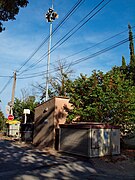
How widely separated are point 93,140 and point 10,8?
883 cm

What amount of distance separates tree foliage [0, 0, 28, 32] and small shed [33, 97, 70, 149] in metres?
9.97

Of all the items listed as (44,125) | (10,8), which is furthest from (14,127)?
(10,8)

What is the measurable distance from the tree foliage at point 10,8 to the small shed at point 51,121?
9.97m

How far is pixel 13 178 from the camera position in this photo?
8.57 m

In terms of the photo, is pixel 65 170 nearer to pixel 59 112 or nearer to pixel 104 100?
pixel 104 100

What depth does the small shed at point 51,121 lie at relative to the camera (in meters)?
18.6

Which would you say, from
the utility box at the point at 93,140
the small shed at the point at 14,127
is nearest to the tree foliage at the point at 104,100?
the utility box at the point at 93,140

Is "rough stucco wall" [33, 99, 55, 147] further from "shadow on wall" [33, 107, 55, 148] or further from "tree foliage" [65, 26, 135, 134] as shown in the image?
"tree foliage" [65, 26, 135, 134]

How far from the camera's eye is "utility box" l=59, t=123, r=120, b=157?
47.4 feet

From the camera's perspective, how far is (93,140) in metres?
14.5

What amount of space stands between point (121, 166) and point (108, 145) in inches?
120

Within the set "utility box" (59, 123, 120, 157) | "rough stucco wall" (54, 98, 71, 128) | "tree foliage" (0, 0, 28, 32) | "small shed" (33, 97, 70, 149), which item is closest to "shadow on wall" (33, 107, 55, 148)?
"small shed" (33, 97, 70, 149)

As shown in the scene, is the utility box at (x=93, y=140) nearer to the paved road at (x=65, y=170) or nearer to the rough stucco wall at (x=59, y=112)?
the paved road at (x=65, y=170)

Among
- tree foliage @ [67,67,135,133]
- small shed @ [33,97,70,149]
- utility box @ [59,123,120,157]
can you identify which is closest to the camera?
utility box @ [59,123,120,157]
